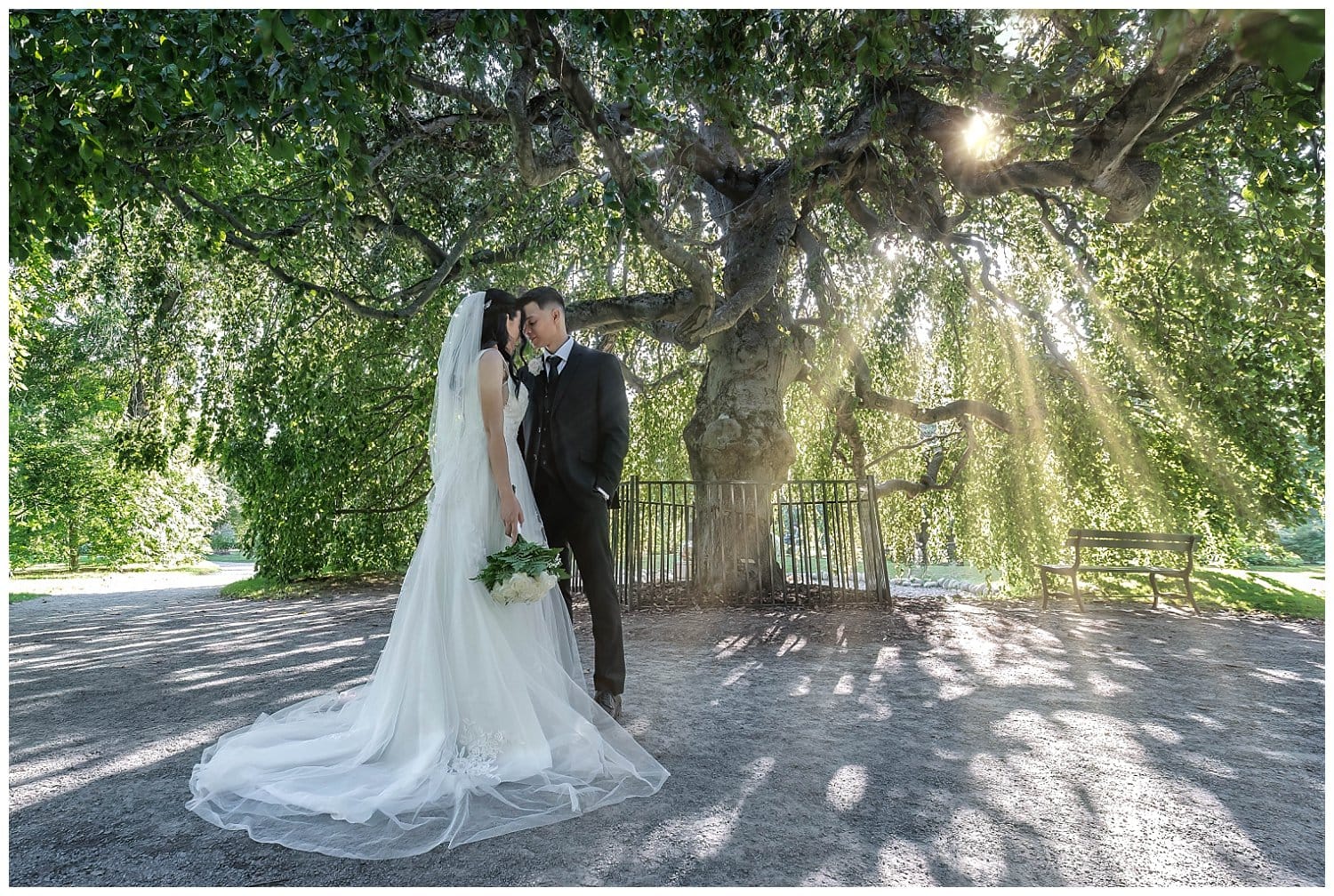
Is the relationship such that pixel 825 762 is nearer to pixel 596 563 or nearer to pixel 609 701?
pixel 609 701

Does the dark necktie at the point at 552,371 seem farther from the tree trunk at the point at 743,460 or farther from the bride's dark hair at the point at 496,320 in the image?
the tree trunk at the point at 743,460

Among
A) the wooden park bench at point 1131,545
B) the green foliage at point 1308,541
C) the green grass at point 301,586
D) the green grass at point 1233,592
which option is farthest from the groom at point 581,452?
the green foliage at point 1308,541

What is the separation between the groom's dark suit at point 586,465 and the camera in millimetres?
4059

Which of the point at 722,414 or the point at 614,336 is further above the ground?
the point at 614,336

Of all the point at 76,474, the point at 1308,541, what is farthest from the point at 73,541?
the point at 1308,541

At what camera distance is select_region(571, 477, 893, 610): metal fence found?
921cm

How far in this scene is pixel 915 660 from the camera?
5758mm

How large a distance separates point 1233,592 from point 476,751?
11596 millimetres

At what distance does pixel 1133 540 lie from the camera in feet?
29.8

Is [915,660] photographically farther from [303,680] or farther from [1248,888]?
Answer: [303,680]

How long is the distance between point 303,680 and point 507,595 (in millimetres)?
2531

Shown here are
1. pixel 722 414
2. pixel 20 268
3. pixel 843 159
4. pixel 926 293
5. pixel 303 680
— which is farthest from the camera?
pixel 20 268

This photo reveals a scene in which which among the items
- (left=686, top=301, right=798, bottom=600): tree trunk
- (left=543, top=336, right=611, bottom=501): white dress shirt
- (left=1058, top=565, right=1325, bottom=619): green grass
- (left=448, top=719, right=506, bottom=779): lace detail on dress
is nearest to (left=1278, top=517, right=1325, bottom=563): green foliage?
(left=1058, top=565, right=1325, bottom=619): green grass

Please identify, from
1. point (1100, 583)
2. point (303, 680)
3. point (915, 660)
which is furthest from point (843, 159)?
point (1100, 583)
